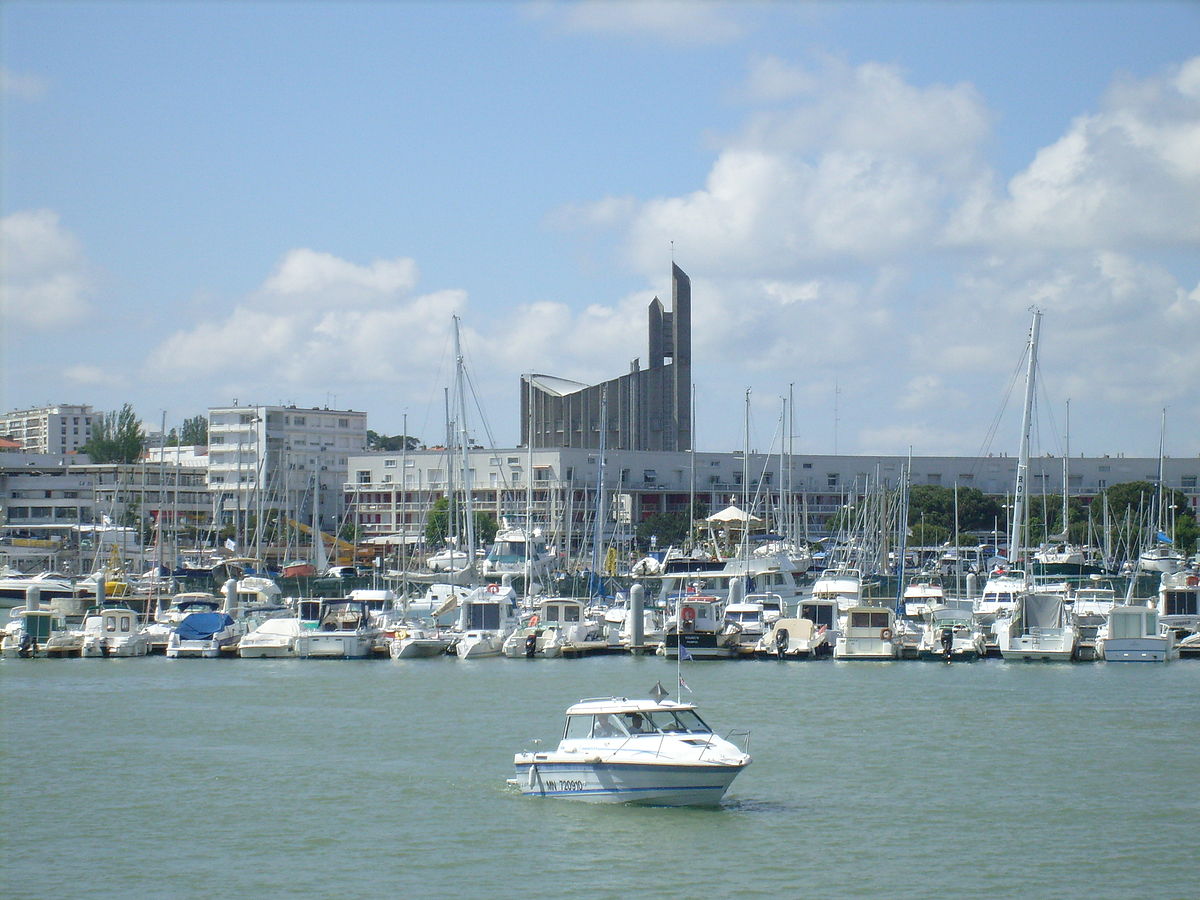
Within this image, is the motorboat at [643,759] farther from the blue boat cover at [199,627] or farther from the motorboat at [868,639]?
the blue boat cover at [199,627]

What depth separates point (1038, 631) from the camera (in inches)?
2170

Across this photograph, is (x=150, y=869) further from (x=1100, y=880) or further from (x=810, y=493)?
(x=810, y=493)

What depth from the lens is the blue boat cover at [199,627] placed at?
60531mm

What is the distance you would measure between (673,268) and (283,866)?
135m

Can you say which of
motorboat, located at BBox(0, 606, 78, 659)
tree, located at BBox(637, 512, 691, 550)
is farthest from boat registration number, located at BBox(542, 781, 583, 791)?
tree, located at BBox(637, 512, 691, 550)

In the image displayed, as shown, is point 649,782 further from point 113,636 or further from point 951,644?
point 113,636

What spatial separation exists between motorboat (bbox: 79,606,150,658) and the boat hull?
1479 inches

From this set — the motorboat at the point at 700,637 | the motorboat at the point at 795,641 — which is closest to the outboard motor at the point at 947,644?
the motorboat at the point at 795,641

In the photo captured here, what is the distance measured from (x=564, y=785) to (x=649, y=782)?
1.88 metres

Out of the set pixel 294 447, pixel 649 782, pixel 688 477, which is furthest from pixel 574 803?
pixel 294 447

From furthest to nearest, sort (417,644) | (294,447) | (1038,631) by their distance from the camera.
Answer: (294,447), (417,644), (1038,631)

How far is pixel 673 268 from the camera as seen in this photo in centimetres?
15725

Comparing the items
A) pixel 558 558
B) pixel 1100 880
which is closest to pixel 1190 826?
pixel 1100 880

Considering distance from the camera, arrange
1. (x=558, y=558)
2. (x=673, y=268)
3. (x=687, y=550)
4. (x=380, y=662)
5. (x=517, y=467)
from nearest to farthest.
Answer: (x=380, y=662)
(x=687, y=550)
(x=558, y=558)
(x=517, y=467)
(x=673, y=268)
